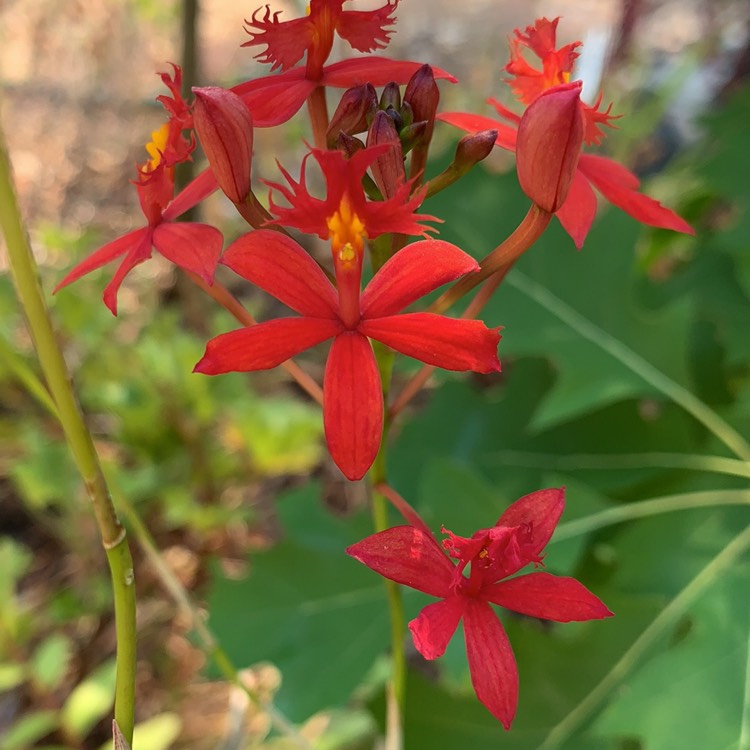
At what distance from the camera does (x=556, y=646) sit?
2.45 feet

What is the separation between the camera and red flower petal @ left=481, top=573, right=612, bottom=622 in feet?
1.10

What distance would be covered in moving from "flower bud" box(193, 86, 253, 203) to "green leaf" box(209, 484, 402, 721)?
564 millimetres

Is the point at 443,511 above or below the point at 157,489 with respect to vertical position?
above

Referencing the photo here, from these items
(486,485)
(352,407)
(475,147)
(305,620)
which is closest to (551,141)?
(475,147)

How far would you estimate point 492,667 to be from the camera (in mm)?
331

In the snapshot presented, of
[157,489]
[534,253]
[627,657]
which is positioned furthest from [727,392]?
[157,489]

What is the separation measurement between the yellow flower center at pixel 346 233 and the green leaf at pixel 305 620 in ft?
1.70

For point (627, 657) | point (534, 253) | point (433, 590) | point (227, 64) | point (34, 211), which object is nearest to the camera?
point (433, 590)

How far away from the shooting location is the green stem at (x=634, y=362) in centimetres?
87

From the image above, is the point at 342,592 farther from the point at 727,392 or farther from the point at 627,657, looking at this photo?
the point at 727,392

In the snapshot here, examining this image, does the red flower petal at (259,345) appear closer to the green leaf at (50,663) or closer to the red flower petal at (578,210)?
the red flower petal at (578,210)

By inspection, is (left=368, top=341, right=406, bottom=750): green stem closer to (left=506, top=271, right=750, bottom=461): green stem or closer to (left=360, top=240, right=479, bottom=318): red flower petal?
(left=360, top=240, right=479, bottom=318): red flower petal

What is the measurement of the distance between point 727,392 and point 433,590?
86 centimetres

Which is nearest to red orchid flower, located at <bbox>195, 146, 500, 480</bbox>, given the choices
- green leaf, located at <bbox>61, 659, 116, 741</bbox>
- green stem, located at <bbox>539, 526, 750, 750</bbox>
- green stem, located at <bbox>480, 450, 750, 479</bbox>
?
green stem, located at <bbox>539, 526, 750, 750</bbox>
